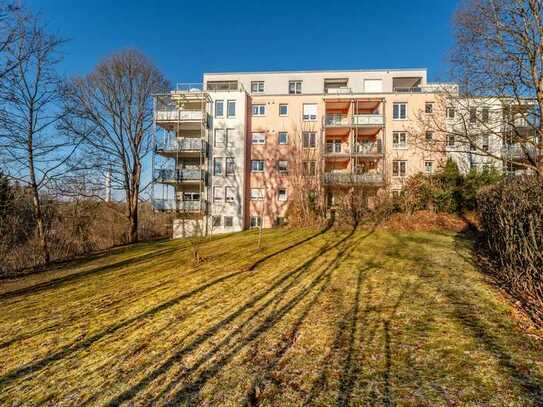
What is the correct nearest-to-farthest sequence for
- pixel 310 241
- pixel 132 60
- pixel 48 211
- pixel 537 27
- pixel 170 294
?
pixel 170 294
pixel 537 27
pixel 310 241
pixel 48 211
pixel 132 60

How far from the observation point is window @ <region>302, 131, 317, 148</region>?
27.7 metres

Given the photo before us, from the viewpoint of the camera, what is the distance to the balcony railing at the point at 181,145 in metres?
25.6

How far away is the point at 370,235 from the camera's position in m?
14.4

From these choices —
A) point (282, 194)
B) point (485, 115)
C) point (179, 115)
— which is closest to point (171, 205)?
point (179, 115)

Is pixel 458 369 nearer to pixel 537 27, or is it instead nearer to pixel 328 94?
pixel 537 27

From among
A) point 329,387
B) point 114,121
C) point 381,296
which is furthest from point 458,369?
point 114,121

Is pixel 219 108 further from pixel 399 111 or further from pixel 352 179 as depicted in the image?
pixel 399 111

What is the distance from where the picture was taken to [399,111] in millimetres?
27281

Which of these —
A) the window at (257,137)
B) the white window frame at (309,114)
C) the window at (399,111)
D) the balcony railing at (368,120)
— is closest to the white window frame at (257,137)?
the window at (257,137)

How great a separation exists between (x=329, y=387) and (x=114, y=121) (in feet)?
85.6

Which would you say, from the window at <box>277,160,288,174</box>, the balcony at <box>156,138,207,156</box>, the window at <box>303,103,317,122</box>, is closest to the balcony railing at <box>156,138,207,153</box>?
the balcony at <box>156,138,207,156</box>

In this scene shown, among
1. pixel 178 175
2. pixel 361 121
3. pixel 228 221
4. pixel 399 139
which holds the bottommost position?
pixel 228 221

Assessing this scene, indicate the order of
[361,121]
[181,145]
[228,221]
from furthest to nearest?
1. [361,121]
2. [228,221]
3. [181,145]

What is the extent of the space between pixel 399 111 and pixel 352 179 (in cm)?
1161
